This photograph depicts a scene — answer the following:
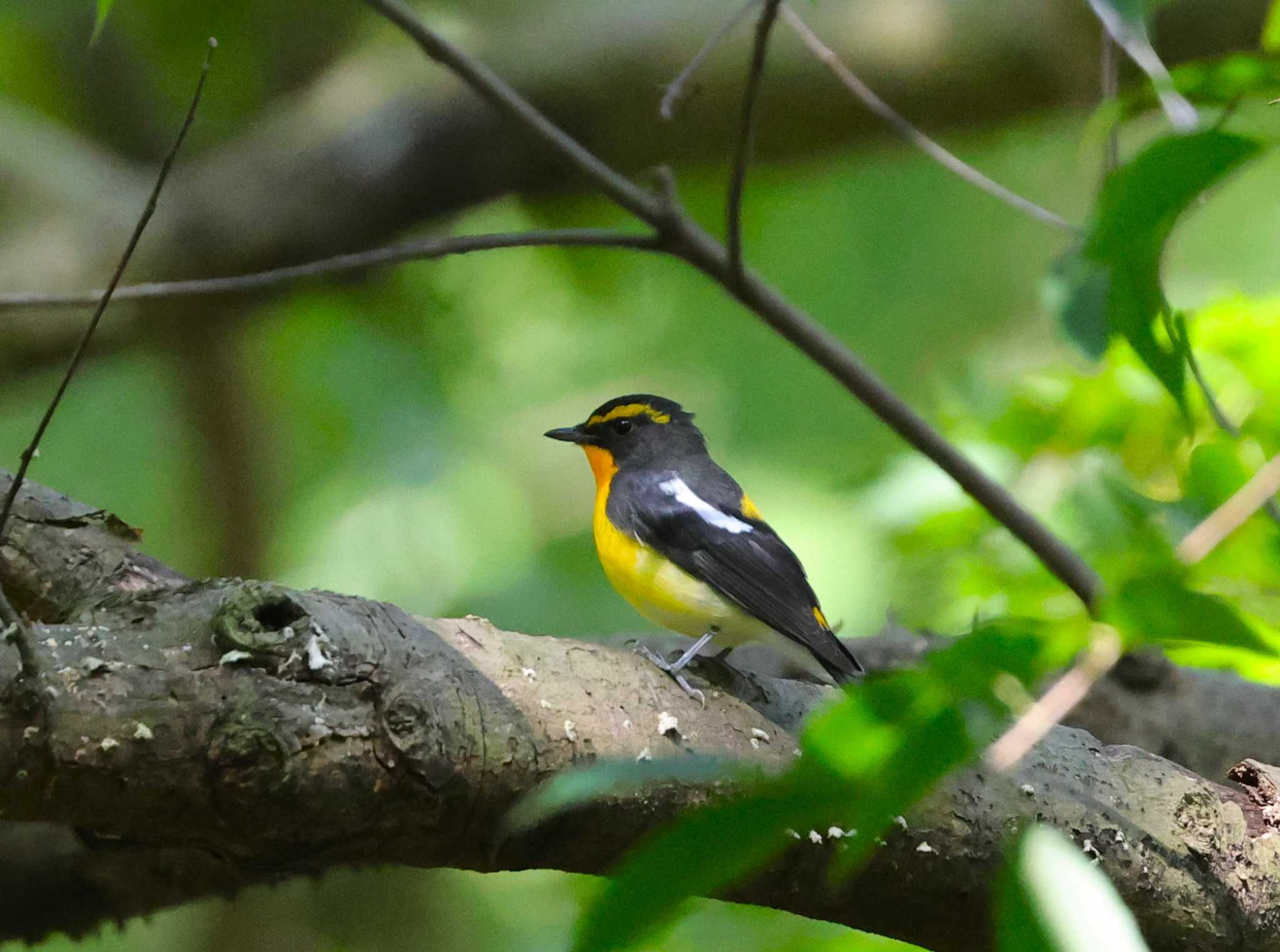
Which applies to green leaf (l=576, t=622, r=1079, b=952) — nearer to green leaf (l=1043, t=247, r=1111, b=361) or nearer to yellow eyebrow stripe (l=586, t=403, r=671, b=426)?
green leaf (l=1043, t=247, r=1111, b=361)

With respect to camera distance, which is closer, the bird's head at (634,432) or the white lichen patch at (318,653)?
the white lichen patch at (318,653)

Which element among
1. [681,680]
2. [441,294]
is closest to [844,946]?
[681,680]

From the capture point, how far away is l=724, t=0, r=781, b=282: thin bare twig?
6.02 ft

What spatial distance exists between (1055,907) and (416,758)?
3.72 feet

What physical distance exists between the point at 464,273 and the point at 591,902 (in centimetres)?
542

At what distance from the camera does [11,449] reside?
6.13m

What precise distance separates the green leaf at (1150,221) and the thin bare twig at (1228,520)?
21cm

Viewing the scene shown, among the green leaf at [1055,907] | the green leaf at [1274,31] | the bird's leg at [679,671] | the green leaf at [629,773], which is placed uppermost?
the green leaf at [1274,31]

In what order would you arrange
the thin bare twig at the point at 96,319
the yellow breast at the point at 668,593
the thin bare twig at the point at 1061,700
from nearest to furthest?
the thin bare twig at the point at 1061,700 → the thin bare twig at the point at 96,319 → the yellow breast at the point at 668,593

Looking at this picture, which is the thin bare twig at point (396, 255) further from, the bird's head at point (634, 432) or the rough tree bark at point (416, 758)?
the bird's head at point (634, 432)

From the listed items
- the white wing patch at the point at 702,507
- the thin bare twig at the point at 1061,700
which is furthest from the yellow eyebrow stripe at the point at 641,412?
the thin bare twig at the point at 1061,700

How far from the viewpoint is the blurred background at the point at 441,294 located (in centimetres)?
503

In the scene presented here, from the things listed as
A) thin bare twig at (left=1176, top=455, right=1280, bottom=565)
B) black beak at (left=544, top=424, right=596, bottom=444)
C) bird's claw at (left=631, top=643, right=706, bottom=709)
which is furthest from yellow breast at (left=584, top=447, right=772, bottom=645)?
thin bare twig at (left=1176, top=455, right=1280, bottom=565)

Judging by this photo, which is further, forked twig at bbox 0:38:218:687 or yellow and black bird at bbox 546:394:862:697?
yellow and black bird at bbox 546:394:862:697
